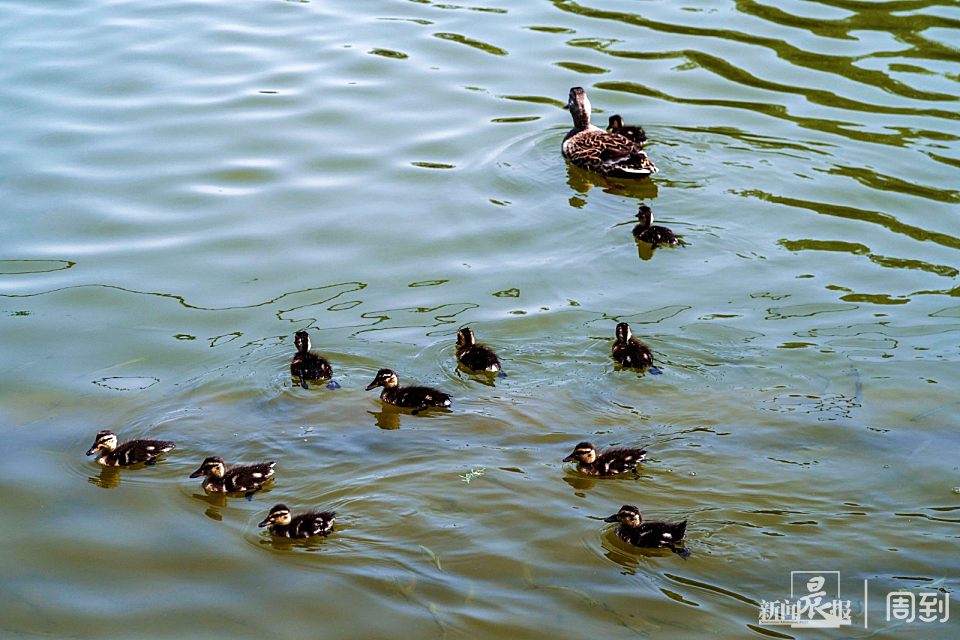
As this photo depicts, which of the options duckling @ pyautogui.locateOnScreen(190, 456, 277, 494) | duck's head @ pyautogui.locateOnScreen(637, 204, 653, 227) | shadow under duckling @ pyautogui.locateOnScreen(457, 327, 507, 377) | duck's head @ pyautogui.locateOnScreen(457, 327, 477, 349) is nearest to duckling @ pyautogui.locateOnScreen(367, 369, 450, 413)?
shadow under duckling @ pyautogui.locateOnScreen(457, 327, 507, 377)

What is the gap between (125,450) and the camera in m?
6.99

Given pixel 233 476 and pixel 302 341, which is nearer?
pixel 233 476

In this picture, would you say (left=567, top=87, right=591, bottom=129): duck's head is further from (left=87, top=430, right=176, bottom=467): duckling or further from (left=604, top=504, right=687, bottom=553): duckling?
(left=604, top=504, right=687, bottom=553): duckling

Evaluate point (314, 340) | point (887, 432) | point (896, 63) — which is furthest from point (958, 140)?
point (314, 340)

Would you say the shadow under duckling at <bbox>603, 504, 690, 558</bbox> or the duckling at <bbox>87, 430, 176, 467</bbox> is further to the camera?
the duckling at <bbox>87, 430, 176, 467</bbox>

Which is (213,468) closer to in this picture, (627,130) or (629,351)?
(629,351)

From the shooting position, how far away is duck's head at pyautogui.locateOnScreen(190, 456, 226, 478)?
6773mm

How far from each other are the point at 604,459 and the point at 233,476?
1987 millimetres

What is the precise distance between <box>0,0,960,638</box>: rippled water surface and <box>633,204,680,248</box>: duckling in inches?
5.0

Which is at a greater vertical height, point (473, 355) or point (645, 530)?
point (473, 355)

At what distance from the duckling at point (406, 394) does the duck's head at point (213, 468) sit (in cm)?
116

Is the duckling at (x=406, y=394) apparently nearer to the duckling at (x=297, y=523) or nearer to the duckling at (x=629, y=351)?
the duckling at (x=629, y=351)

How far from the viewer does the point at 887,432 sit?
7125 millimetres

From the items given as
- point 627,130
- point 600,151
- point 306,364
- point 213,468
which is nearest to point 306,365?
point 306,364
